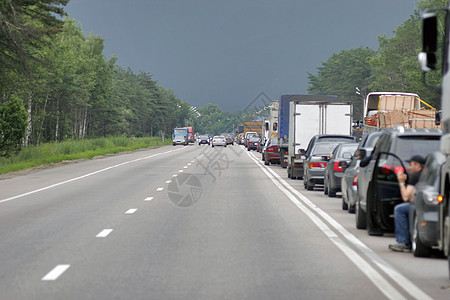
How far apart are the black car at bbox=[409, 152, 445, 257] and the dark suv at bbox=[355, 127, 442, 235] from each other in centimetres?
120

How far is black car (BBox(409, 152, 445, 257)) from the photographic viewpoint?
9320 mm

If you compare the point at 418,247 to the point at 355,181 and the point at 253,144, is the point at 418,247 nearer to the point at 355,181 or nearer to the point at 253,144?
the point at 355,181

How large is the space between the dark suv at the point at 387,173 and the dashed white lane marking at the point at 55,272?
15.7 ft

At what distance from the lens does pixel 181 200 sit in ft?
63.4

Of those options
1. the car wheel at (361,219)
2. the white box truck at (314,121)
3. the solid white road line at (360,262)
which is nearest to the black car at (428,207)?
the solid white road line at (360,262)

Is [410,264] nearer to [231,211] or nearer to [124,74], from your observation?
[231,211]

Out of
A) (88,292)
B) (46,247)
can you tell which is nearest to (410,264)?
(88,292)

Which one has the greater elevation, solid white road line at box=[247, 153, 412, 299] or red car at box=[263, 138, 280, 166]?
red car at box=[263, 138, 280, 166]

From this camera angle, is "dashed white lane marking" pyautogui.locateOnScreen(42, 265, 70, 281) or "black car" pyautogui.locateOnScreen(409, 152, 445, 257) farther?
"black car" pyautogui.locateOnScreen(409, 152, 445, 257)

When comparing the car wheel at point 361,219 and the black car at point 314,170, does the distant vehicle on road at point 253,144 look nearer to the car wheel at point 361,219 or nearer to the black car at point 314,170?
the black car at point 314,170

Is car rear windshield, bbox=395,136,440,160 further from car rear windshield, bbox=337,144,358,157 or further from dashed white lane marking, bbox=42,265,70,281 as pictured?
car rear windshield, bbox=337,144,358,157

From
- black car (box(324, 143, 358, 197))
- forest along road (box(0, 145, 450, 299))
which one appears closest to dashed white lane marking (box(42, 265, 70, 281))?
forest along road (box(0, 145, 450, 299))

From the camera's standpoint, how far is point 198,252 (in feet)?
33.7

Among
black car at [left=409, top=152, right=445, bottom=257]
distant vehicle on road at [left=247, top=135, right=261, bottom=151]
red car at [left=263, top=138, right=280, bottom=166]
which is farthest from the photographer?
distant vehicle on road at [left=247, top=135, right=261, bottom=151]
